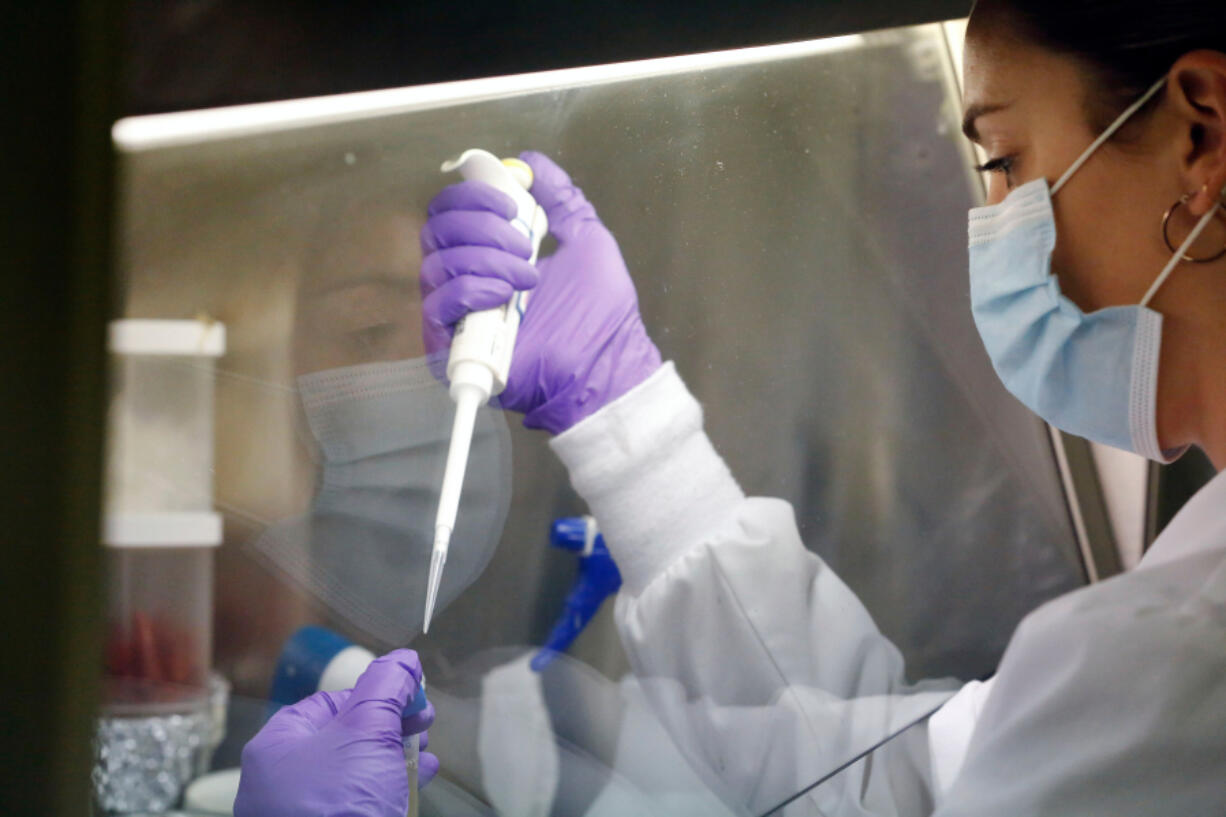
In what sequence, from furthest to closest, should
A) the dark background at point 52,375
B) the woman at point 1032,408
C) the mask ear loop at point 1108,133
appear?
1. the mask ear loop at point 1108,133
2. the woman at point 1032,408
3. the dark background at point 52,375

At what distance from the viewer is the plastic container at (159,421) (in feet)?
2.77

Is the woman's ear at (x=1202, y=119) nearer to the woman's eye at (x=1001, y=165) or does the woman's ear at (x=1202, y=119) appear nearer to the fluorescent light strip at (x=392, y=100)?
the woman's eye at (x=1001, y=165)

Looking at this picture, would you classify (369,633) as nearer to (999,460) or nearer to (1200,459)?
(999,460)

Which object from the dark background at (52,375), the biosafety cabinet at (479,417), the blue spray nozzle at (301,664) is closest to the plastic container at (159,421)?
the biosafety cabinet at (479,417)

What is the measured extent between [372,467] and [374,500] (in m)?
0.03

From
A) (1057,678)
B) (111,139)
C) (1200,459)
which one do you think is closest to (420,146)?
(111,139)

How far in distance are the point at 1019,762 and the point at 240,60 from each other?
2.79 feet

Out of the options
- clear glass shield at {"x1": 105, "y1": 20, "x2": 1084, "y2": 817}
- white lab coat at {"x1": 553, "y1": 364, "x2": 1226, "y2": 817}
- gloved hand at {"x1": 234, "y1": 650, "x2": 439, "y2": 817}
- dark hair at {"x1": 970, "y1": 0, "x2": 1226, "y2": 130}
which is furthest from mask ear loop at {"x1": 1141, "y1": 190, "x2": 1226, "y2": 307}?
gloved hand at {"x1": 234, "y1": 650, "x2": 439, "y2": 817}

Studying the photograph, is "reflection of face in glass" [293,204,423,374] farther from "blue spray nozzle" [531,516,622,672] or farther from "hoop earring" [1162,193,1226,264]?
"hoop earring" [1162,193,1226,264]

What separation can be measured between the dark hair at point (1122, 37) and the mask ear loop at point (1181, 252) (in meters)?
0.10

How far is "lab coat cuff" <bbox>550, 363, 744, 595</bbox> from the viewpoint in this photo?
0.94 meters

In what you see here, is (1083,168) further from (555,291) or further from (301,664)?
(301,664)

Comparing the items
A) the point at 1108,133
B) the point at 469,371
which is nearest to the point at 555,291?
the point at 469,371

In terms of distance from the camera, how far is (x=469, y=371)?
2.81ft
